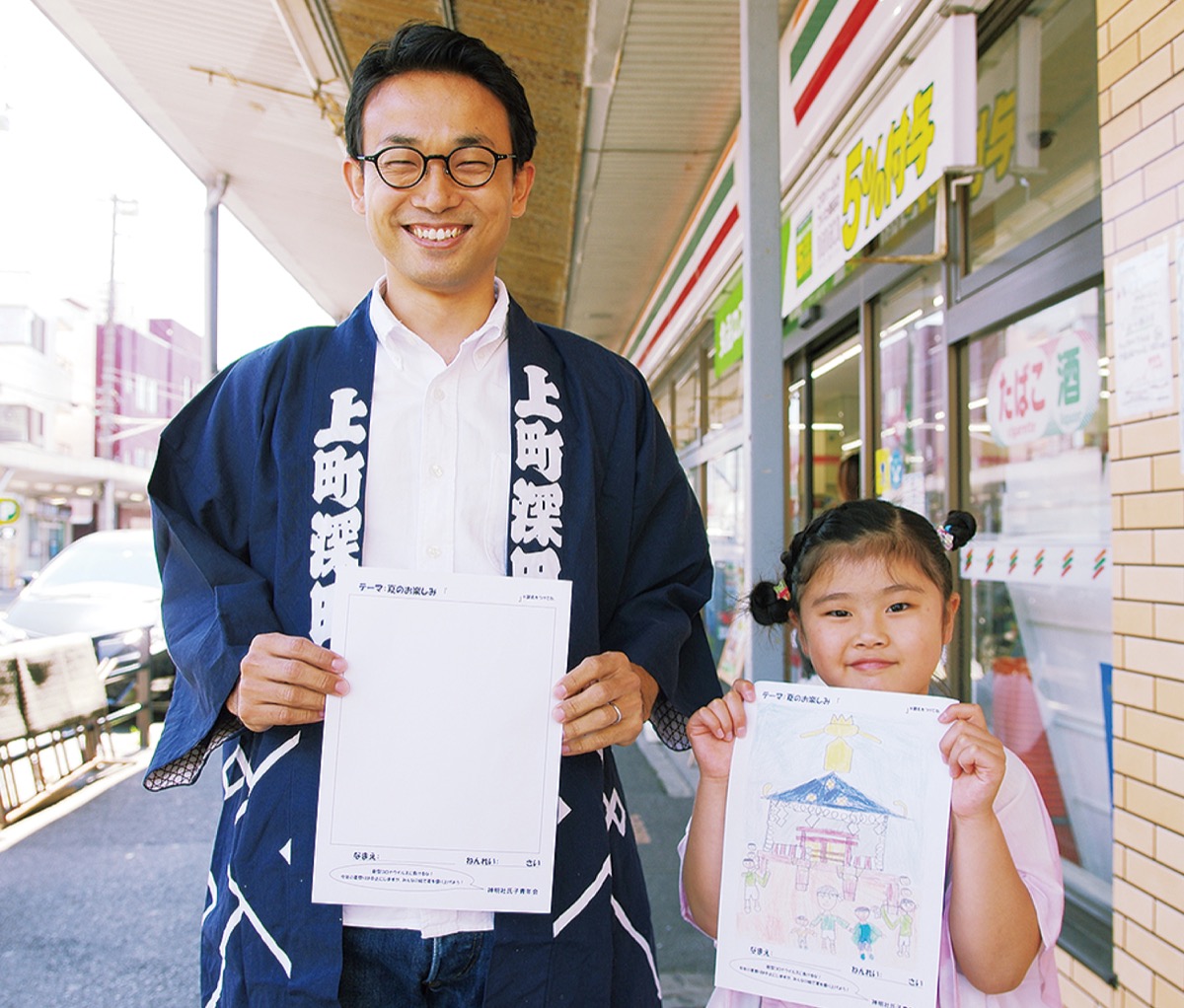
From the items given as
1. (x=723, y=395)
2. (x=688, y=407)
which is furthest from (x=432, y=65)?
(x=688, y=407)

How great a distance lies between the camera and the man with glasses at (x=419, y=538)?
1246 millimetres

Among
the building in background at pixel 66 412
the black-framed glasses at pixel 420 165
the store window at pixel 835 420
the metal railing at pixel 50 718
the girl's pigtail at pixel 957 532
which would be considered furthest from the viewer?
the building in background at pixel 66 412

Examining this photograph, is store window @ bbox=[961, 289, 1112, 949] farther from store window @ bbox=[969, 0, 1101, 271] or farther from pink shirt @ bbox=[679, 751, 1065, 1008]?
pink shirt @ bbox=[679, 751, 1065, 1008]

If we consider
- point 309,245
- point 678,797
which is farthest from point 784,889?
point 309,245

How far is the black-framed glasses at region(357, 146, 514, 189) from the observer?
1380 millimetres

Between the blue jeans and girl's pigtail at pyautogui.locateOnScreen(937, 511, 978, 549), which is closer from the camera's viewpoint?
the blue jeans

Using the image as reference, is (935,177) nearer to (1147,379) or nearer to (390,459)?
(1147,379)

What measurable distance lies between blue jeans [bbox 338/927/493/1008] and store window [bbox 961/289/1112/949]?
1.94 meters

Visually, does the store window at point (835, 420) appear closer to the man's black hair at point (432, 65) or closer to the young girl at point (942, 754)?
the young girl at point (942, 754)

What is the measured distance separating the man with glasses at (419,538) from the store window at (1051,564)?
161cm

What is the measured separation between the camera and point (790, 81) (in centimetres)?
410

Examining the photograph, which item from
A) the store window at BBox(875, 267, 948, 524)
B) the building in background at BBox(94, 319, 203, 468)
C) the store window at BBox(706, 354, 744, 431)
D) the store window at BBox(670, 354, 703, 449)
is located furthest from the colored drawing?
the building in background at BBox(94, 319, 203, 468)

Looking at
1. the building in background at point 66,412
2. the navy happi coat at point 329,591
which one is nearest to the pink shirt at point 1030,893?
the navy happi coat at point 329,591

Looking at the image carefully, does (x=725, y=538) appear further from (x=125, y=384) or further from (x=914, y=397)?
(x=125, y=384)
